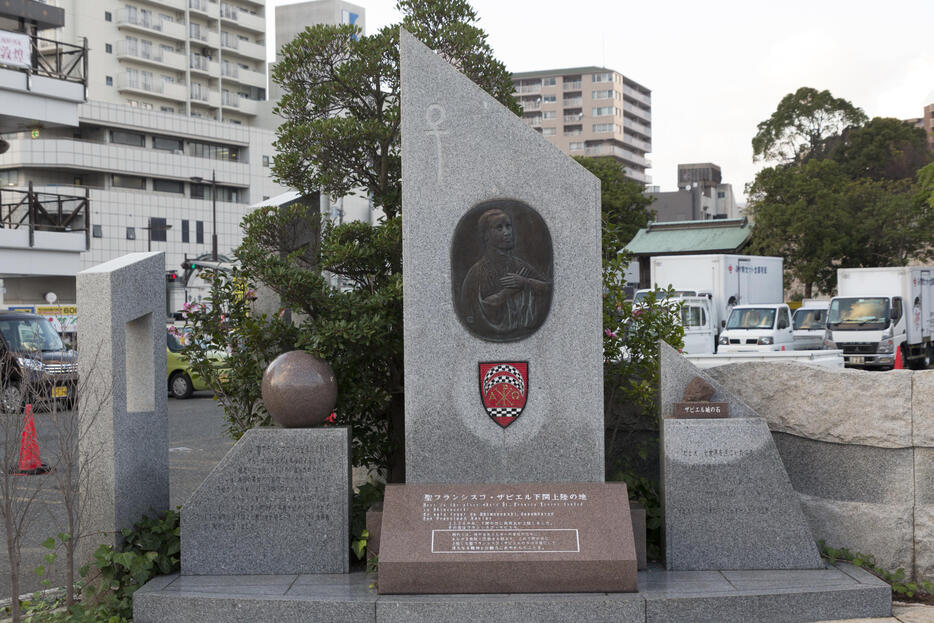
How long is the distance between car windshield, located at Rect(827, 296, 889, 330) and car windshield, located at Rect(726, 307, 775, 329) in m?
1.80

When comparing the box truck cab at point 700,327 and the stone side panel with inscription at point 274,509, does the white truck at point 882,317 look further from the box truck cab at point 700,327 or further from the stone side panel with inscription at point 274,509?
the stone side panel with inscription at point 274,509

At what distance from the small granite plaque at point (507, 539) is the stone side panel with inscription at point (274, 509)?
0.45m

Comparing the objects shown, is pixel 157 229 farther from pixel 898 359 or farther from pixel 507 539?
pixel 507 539

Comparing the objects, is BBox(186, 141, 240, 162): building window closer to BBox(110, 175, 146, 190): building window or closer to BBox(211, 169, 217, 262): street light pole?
BBox(211, 169, 217, 262): street light pole

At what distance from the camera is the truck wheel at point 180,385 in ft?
67.1

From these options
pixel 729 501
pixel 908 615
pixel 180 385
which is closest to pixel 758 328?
pixel 180 385

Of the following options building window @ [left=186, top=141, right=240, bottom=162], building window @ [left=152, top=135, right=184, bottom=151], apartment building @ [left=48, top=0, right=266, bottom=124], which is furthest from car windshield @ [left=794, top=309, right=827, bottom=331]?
apartment building @ [left=48, top=0, right=266, bottom=124]

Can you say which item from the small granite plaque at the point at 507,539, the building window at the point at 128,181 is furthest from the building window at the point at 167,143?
the small granite plaque at the point at 507,539

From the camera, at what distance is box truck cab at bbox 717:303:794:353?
75.0ft

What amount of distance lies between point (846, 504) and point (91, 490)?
200 inches

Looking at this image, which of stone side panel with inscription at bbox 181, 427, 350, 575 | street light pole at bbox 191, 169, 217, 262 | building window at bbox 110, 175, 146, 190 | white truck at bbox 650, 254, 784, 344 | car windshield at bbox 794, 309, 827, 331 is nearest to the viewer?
stone side panel with inscription at bbox 181, 427, 350, 575

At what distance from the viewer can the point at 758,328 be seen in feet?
77.0

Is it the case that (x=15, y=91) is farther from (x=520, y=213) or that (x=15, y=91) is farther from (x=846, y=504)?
(x=846, y=504)

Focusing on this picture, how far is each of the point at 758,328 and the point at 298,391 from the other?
19409mm
